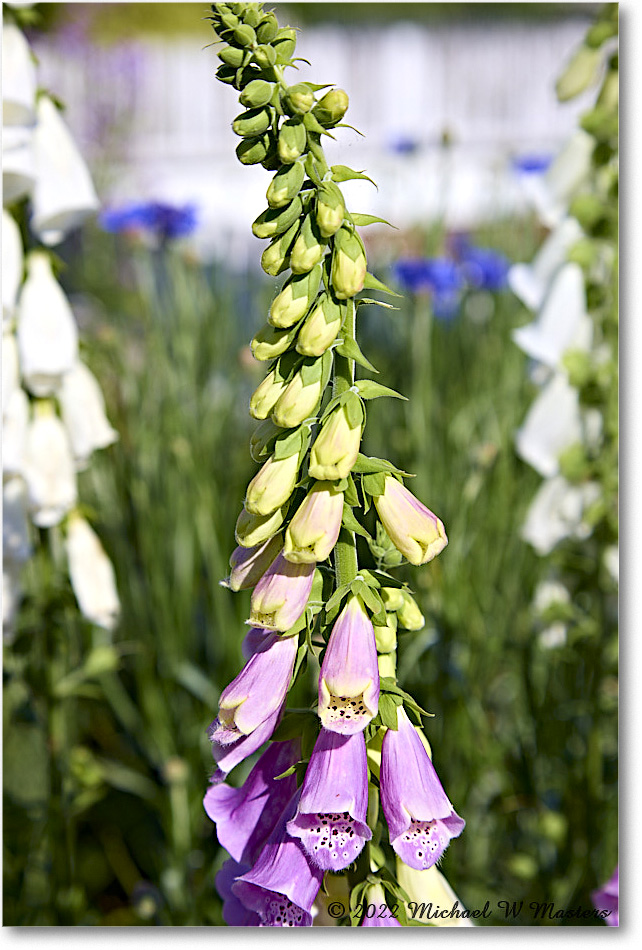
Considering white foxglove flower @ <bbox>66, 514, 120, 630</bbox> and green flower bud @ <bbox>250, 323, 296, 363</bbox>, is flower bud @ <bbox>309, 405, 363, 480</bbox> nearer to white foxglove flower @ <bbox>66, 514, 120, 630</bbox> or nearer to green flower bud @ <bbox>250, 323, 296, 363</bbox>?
green flower bud @ <bbox>250, 323, 296, 363</bbox>

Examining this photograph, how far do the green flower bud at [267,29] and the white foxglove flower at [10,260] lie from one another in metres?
0.43

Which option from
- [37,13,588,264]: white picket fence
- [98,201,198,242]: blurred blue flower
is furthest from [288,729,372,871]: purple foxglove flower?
[98,201,198,242]: blurred blue flower

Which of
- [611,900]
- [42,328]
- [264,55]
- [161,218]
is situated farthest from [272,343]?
[161,218]

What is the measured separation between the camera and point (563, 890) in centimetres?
89

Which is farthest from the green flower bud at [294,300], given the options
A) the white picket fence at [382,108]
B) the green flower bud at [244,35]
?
the white picket fence at [382,108]

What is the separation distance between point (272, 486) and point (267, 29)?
20 cm

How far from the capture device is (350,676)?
1.26 feet

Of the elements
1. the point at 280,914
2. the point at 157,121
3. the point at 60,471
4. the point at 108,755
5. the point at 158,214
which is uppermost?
the point at 157,121

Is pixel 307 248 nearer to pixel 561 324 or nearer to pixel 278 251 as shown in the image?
pixel 278 251

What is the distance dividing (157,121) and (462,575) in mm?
1295

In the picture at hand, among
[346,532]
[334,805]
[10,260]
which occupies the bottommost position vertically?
[334,805]

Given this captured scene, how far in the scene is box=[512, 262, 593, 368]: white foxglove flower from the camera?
0.92 m

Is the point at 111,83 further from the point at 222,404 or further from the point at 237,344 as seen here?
the point at 222,404

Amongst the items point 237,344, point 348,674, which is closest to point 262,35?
point 348,674
